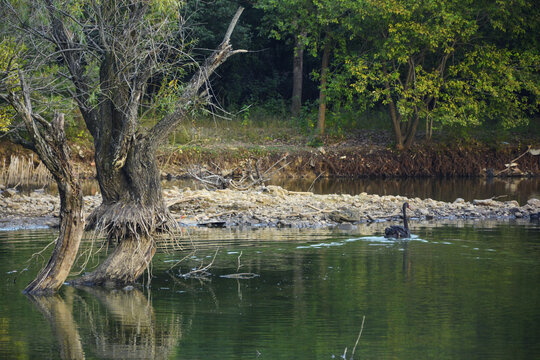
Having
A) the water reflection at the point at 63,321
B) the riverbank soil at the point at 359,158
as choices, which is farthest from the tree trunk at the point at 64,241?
the riverbank soil at the point at 359,158

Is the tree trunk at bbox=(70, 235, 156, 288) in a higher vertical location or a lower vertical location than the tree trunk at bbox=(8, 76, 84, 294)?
lower

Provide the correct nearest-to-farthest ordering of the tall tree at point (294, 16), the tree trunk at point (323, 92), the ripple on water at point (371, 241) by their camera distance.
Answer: the ripple on water at point (371, 241) < the tall tree at point (294, 16) < the tree trunk at point (323, 92)

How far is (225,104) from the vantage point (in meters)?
57.5

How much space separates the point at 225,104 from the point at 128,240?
4162cm

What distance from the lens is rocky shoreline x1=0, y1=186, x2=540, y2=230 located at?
26.7 meters

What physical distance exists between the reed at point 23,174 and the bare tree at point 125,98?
24.3m

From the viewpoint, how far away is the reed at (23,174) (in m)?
39.6

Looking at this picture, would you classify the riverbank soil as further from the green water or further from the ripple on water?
the green water

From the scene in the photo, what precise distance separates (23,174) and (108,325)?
28.4 meters

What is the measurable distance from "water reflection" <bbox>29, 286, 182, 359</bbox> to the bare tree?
1.25m

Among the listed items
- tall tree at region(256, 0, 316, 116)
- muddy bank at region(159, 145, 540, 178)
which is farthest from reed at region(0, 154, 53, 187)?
tall tree at region(256, 0, 316, 116)

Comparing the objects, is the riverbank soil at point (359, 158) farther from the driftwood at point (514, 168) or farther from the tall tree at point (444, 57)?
the tall tree at point (444, 57)

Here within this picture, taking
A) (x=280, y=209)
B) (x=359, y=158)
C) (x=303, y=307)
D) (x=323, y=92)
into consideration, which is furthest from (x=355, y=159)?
(x=303, y=307)

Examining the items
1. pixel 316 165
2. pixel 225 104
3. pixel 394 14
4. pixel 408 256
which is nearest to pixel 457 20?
pixel 394 14
